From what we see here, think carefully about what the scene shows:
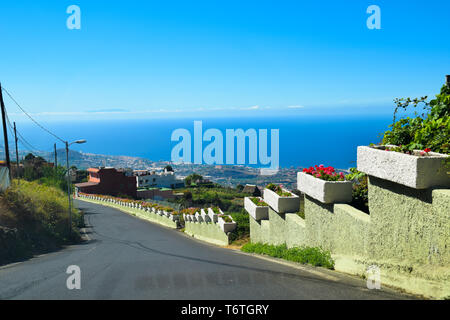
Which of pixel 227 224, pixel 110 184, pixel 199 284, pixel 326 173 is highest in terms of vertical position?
pixel 326 173

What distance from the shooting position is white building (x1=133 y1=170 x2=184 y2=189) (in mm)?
87188

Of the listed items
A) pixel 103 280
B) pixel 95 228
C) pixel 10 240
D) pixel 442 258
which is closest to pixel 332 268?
pixel 442 258

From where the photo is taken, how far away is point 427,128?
5.58m

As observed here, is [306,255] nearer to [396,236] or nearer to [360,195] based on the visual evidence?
[360,195]

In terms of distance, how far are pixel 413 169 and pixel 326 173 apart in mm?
2831

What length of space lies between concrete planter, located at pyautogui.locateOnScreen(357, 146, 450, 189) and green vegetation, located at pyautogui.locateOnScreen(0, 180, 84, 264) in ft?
36.1

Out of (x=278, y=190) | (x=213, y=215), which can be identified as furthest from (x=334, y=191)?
(x=213, y=215)

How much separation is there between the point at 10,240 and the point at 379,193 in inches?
478

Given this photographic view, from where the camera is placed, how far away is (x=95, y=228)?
2903 centimetres

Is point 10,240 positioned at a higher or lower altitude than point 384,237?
lower

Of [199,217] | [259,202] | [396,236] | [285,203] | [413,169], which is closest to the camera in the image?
[413,169]

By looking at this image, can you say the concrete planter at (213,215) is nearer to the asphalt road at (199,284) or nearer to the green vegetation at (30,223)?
the green vegetation at (30,223)

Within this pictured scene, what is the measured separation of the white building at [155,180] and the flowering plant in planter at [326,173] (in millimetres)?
81559
